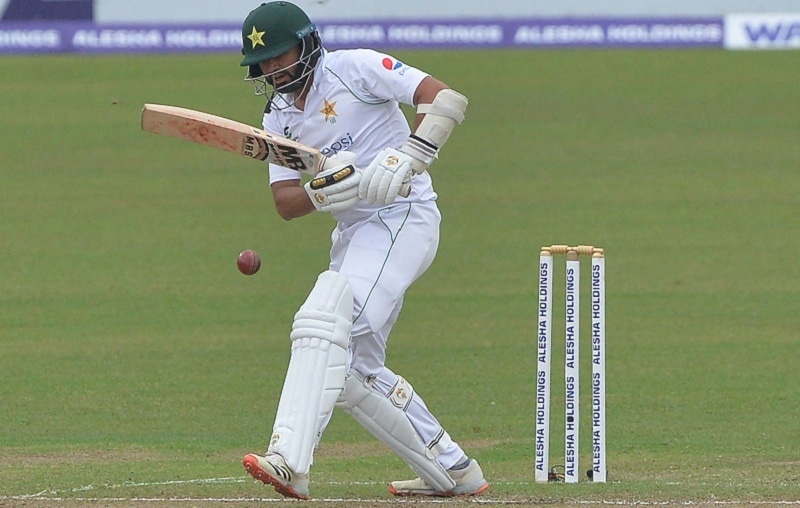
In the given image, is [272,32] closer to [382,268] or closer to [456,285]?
[382,268]

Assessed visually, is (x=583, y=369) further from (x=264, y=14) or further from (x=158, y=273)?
(x=264, y=14)

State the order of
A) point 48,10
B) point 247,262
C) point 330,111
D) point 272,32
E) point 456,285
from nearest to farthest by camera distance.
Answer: point 272,32, point 330,111, point 247,262, point 456,285, point 48,10

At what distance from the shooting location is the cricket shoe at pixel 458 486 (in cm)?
581

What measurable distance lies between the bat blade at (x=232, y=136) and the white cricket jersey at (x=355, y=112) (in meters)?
0.16

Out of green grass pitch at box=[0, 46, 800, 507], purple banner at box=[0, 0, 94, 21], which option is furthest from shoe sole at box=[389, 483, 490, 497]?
purple banner at box=[0, 0, 94, 21]

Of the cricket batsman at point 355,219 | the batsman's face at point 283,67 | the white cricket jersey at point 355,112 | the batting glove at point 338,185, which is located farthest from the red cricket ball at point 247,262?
the batsman's face at point 283,67

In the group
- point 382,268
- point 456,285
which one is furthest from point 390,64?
point 456,285

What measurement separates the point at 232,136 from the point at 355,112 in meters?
0.46

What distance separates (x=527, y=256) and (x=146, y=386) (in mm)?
5212

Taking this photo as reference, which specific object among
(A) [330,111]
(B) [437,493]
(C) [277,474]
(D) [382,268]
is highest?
(A) [330,111]

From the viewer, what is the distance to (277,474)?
498 cm

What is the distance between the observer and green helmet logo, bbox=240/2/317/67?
17.7ft

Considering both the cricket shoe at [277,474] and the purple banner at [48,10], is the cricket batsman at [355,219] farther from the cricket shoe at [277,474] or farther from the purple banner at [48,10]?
the purple banner at [48,10]

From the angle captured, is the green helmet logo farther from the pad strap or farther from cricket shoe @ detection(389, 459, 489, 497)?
cricket shoe @ detection(389, 459, 489, 497)
